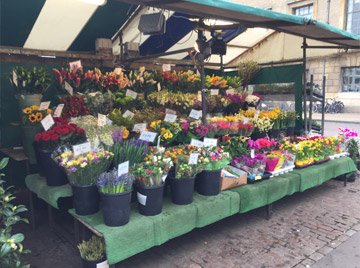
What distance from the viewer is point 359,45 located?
5570 millimetres

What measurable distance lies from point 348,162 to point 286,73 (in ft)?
6.45

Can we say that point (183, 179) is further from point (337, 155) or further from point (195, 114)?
point (337, 155)

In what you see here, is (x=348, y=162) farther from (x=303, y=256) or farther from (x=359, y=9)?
(x=359, y=9)

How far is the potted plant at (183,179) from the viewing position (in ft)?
9.36

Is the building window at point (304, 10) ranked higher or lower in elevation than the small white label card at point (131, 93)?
higher

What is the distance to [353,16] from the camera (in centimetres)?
1761

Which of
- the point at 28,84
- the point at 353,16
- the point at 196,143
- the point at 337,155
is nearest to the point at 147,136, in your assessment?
the point at 196,143

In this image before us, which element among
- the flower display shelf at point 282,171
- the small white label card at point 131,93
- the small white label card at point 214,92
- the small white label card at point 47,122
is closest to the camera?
the small white label card at point 47,122

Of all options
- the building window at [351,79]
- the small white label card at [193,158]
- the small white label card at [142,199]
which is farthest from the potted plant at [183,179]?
the building window at [351,79]

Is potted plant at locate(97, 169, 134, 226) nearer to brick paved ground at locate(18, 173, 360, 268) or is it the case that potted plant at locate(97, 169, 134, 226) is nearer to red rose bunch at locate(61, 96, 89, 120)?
brick paved ground at locate(18, 173, 360, 268)

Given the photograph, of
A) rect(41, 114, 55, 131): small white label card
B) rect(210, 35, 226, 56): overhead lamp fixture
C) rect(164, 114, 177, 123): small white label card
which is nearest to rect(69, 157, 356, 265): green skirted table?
rect(41, 114, 55, 131): small white label card

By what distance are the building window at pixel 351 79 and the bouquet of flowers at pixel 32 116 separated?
1826 centimetres

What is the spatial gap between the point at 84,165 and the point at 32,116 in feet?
3.97

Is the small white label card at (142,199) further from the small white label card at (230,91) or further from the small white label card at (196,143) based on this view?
the small white label card at (230,91)
